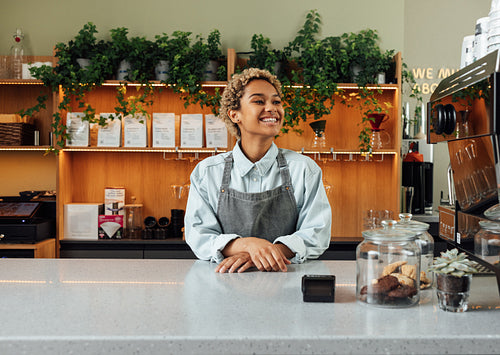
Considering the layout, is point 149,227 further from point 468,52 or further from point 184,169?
point 468,52

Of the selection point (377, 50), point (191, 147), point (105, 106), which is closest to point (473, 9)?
point (377, 50)

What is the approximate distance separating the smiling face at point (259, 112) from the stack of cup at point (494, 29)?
0.92 meters

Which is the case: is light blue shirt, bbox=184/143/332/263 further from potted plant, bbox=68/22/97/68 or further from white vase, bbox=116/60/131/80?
potted plant, bbox=68/22/97/68

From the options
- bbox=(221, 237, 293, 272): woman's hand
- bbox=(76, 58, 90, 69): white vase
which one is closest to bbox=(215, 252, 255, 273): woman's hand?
bbox=(221, 237, 293, 272): woman's hand

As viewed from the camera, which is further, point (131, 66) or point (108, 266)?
point (131, 66)

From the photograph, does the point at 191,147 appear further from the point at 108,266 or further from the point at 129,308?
the point at 129,308

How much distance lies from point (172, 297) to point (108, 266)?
499mm

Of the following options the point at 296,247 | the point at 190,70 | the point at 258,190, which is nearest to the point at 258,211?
the point at 258,190

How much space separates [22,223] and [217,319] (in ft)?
9.38

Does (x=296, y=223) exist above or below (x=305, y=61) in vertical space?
below

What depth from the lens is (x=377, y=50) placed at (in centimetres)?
→ 367

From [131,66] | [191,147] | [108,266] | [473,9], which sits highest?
[473,9]

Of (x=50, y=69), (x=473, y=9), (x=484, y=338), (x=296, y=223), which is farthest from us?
(x=473, y=9)

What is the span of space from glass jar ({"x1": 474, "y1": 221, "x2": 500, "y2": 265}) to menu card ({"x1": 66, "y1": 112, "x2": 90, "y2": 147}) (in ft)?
10.2
